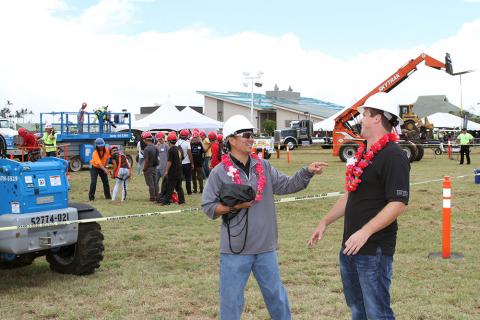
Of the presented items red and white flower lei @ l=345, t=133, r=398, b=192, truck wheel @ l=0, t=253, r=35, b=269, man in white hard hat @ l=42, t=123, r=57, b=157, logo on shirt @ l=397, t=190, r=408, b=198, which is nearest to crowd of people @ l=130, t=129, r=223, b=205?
truck wheel @ l=0, t=253, r=35, b=269

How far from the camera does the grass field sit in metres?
5.36

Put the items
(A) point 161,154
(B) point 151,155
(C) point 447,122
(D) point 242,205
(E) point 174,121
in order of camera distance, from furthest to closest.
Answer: (C) point 447,122 → (E) point 174,121 → (A) point 161,154 → (B) point 151,155 → (D) point 242,205

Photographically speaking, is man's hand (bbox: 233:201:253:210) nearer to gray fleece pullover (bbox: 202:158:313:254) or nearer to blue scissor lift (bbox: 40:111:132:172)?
gray fleece pullover (bbox: 202:158:313:254)

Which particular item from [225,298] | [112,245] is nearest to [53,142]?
[112,245]

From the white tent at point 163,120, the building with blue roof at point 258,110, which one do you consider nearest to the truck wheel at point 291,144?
the white tent at point 163,120

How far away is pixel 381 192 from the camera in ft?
11.3

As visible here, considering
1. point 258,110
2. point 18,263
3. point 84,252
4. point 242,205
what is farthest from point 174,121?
point 258,110

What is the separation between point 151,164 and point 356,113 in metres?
16.6

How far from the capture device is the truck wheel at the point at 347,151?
2736cm

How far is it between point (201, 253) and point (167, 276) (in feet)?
4.09

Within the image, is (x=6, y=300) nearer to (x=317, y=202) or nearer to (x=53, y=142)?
(x=317, y=202)

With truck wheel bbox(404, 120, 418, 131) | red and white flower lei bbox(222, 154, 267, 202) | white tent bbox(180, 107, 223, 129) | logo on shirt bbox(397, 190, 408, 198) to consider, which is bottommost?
logo on shirt bbox(397, 190, 408, 198)

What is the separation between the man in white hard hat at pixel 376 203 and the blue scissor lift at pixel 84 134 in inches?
747

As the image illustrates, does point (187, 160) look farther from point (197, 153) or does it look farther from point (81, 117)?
point (81, 117)
